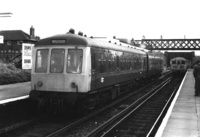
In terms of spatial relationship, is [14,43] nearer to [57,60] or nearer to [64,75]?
[57,60]

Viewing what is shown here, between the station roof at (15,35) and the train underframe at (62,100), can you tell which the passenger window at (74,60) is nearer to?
the train underframe at (62,100)

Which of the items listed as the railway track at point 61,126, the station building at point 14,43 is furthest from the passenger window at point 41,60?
the station building at point 14,43

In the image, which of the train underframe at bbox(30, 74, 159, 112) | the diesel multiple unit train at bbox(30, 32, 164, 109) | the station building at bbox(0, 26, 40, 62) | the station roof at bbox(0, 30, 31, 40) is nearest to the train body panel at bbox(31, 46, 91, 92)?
the diesel multiple unit train at bbox(30, 32, 164, 109)

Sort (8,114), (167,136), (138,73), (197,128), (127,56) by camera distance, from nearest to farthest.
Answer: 1. (167,136)
2. (197,128)
3. (8,114)
4. (127,56)
5. (138,73)

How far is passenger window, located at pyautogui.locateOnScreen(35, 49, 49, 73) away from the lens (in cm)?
Result: 1007

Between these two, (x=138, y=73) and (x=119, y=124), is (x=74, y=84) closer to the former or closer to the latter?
(x=119, y=124)

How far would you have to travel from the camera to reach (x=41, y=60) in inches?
400

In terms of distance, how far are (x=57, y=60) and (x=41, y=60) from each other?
2.23 feet

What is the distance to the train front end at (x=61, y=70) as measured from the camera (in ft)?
31.3

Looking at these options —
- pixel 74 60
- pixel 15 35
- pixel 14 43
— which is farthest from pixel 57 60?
pixel 15 35

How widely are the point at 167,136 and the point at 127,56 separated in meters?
8.64

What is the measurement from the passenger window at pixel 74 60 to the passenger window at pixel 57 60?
0.84 ft

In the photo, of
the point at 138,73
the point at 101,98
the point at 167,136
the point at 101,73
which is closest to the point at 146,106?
the point at 101,98

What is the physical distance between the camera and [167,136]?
7.13 metres
